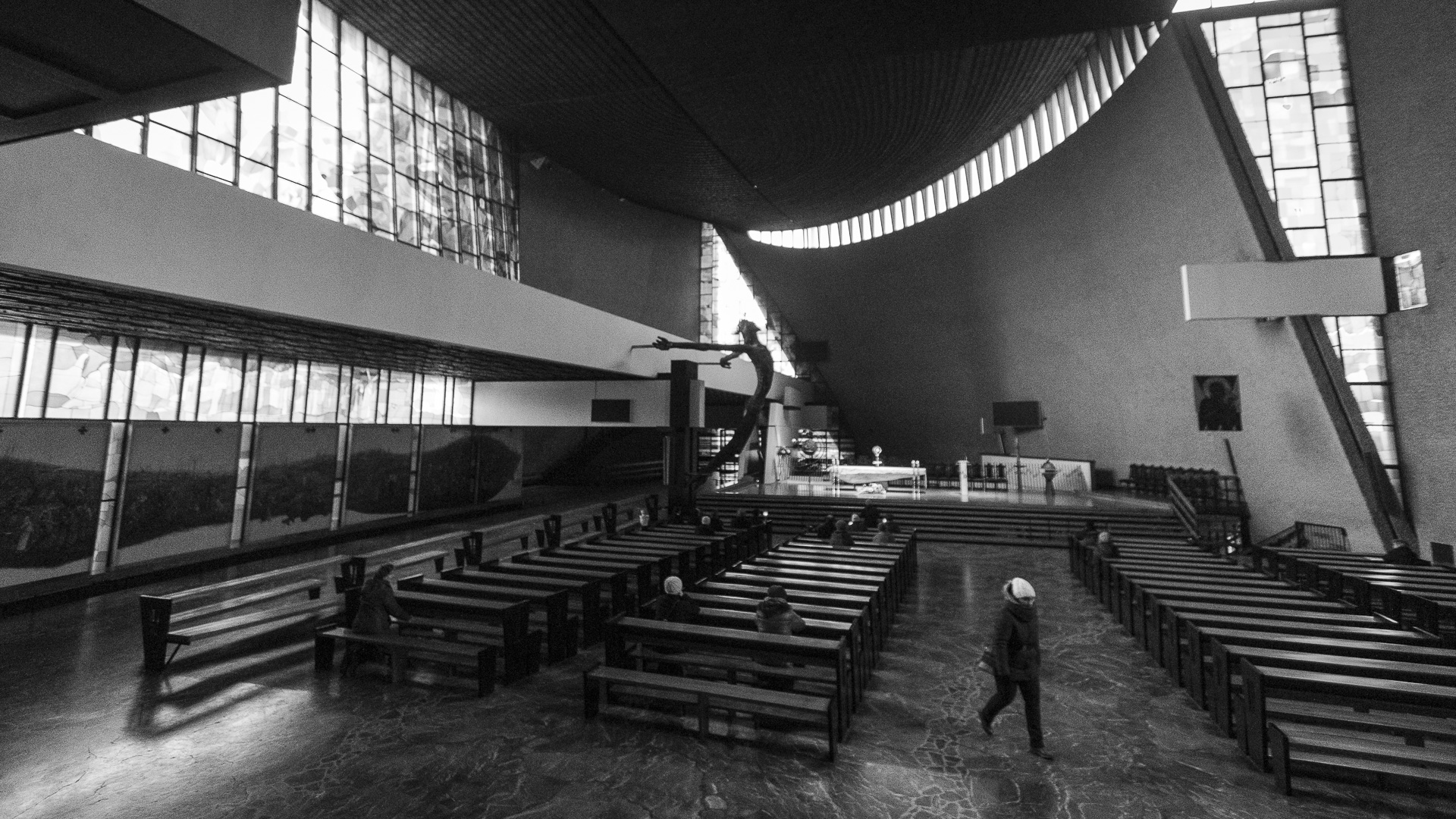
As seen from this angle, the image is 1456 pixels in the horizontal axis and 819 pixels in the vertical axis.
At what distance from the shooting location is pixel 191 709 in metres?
4.66

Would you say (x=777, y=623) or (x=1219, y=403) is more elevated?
(x=1219, y=403)

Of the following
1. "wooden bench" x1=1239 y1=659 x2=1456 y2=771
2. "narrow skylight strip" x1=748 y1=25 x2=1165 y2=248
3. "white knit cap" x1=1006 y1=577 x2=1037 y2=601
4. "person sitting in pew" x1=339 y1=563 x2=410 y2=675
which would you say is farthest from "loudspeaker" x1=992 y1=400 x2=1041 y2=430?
"person sitting in pew" x1=339 y1=563 x2=410 y2=675

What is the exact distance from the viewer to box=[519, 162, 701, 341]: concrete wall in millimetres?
19938

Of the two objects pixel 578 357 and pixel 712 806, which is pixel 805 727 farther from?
pixel 578 357

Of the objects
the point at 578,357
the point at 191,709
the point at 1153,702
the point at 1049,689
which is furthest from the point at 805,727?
the point at 578,357

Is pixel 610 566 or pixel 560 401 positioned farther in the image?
pixel 560 401

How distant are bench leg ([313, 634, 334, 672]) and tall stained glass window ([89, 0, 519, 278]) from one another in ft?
25.1

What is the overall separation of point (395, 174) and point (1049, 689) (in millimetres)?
16931

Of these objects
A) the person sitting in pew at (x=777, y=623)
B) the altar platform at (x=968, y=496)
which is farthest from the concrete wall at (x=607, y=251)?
the person sitting in pew at (x=777, y=623)

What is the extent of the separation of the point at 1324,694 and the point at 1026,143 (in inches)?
764

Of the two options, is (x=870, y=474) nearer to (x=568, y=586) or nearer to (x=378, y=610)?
(x=568, y=586)

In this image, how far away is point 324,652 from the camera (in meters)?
5.50

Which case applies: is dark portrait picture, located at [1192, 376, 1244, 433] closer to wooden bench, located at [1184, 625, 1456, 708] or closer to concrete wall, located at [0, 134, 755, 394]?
wooden bench, located at [1184, 625, 1456, 708]

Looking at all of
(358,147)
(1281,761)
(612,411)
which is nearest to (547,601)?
(1281,761)
